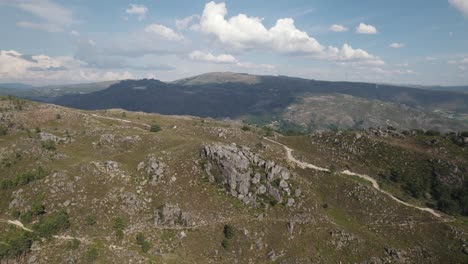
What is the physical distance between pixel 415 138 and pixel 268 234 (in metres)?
96.2

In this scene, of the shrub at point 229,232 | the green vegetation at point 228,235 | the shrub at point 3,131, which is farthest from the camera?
the shrub at point 3,131

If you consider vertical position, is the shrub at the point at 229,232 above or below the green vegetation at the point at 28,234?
below

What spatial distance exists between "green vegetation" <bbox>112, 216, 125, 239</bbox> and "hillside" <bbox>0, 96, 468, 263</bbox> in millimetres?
259

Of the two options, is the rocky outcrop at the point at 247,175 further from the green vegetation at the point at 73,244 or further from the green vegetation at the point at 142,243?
the green vegetation at the point at 73,244

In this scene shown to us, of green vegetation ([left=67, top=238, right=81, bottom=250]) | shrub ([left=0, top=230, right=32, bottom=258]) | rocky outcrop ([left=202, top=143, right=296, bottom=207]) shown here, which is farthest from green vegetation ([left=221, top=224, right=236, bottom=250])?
shrub ([left=0, top=230, right=32, bottom=258])

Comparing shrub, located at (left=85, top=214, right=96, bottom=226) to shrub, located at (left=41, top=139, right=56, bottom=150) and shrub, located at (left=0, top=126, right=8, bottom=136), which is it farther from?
shrub, located at (left=0, top=126, right=8, bottom=136)

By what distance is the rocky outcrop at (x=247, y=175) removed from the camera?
303ft

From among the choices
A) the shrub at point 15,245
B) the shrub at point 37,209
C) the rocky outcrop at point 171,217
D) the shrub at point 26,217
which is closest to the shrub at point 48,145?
the shrub at point 37,209

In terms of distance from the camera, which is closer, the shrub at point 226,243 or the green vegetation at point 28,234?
the green vegetation at point 28,234

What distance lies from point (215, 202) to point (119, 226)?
89.4 feet

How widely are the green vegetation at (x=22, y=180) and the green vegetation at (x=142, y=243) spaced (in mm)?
38039

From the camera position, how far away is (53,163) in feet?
319

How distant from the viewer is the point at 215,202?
88750 millimetres

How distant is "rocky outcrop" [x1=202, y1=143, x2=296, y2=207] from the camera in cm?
9231
